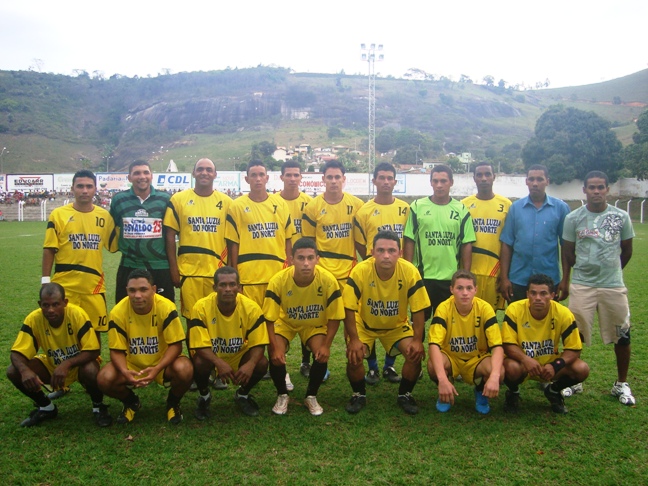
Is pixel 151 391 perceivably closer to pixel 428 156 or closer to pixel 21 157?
pixel 428 156

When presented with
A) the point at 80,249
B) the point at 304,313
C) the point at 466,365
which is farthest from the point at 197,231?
the point at 466,365

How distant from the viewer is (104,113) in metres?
109

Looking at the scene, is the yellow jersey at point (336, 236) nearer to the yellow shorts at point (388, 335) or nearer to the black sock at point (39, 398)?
the yellow shorts at point (388, 335)

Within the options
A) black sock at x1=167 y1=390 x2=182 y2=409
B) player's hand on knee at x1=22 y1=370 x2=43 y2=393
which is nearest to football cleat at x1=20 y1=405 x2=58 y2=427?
player's hand on knee at x1=22 y1=370 x2=43 y2=393

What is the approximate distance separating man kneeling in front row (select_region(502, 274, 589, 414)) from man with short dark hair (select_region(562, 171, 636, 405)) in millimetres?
468

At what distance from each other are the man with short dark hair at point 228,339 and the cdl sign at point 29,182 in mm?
36519

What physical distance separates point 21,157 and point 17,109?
70.7ft

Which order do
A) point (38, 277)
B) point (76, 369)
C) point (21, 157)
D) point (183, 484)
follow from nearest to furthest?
point (183, 484) < point (76, 369) < point (38, 277) < point (21, 157)

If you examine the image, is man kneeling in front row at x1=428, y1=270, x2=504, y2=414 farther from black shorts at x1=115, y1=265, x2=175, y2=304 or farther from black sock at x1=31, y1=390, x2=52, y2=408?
black sock at x1=31, y1=390, x2=52, y2=408

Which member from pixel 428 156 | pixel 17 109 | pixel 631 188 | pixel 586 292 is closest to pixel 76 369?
pixel 586 292

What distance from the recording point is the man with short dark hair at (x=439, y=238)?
4945mm

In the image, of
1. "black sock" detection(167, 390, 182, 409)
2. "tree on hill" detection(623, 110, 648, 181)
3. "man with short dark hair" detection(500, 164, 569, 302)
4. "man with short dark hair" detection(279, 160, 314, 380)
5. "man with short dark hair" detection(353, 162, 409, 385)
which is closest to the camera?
→ "black sock" detection(167, 390, 182, 409)

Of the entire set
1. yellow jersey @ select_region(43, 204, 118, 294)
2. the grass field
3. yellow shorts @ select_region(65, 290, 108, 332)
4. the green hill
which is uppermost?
the green hill

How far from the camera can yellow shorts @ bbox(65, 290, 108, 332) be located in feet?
15.8
